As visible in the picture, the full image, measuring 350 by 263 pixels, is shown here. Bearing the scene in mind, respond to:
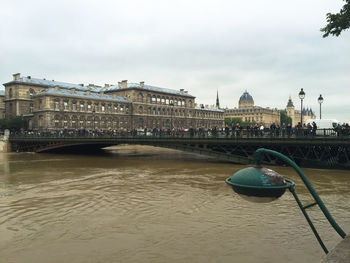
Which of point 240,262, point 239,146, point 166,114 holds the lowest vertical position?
point 240,262

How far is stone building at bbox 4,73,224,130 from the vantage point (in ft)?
252

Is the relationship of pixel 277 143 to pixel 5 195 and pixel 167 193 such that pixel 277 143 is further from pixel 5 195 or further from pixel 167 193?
pixel 5 195

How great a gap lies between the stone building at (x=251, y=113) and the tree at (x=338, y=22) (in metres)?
158

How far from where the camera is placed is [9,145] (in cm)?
5869

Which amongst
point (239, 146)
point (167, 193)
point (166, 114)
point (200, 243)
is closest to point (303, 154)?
point (239, 146)

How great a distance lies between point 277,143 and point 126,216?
18.0m

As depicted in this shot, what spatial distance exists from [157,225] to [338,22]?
44.9ft

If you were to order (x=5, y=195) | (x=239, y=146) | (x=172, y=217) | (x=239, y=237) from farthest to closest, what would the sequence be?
1. (x=239, y=146)
2. (x=5, y=195)
3. (x=172, y=217)
4. (x=239, y=237)

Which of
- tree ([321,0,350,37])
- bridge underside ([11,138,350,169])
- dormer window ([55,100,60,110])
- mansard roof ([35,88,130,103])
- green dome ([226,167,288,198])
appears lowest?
bridge underside ([11,138,350,169])

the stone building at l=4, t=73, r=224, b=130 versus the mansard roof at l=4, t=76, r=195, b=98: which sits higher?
the mansard roof at l=4, t=76, r=195, b=98

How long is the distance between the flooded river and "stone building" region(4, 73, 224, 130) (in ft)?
171

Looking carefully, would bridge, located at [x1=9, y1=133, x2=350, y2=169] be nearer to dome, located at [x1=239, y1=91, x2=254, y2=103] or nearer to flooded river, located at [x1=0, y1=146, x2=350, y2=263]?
flooded river, located at [x1=0, y1=146, x2=350, y2=263]

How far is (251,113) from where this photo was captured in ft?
591

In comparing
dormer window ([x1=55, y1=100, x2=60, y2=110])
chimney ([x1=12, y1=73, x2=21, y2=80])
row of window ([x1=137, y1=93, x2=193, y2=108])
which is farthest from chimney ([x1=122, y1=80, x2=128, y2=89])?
chimney ([x1=12, y1=73, x2=21, y2=80])
